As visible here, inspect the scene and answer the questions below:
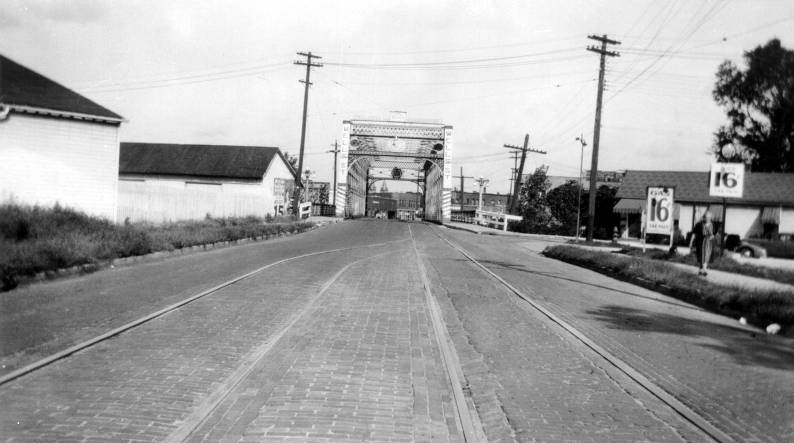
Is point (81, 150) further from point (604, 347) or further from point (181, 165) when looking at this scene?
point (181, 165)

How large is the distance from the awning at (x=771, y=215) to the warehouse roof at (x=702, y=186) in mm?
604

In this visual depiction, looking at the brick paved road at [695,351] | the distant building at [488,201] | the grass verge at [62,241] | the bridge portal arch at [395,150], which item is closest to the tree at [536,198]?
the bridge portal arch at [395,150]

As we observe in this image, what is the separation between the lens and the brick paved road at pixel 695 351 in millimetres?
5105

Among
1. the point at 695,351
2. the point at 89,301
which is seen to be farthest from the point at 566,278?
the point at 89,301

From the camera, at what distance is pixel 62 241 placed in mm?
13344

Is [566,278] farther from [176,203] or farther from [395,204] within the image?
[395,204]

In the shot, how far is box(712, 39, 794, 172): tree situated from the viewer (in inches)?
1911

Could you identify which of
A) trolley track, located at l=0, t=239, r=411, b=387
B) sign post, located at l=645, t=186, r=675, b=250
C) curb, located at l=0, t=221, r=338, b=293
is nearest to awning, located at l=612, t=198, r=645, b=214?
sign post, located at l=645, t=186, r=675, b=250

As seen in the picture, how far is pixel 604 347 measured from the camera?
24.0 ft

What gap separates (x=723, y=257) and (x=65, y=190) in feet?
73.0

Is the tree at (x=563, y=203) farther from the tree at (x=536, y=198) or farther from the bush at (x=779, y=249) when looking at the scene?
the bush at (x=779, y=249)

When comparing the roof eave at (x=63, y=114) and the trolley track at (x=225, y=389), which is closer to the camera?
the trolley track at (x=225, y=389)

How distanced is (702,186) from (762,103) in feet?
34.2

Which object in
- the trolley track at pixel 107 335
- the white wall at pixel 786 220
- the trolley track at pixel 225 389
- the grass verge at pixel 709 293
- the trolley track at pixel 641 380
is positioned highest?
the white wall at pixel 786 220
